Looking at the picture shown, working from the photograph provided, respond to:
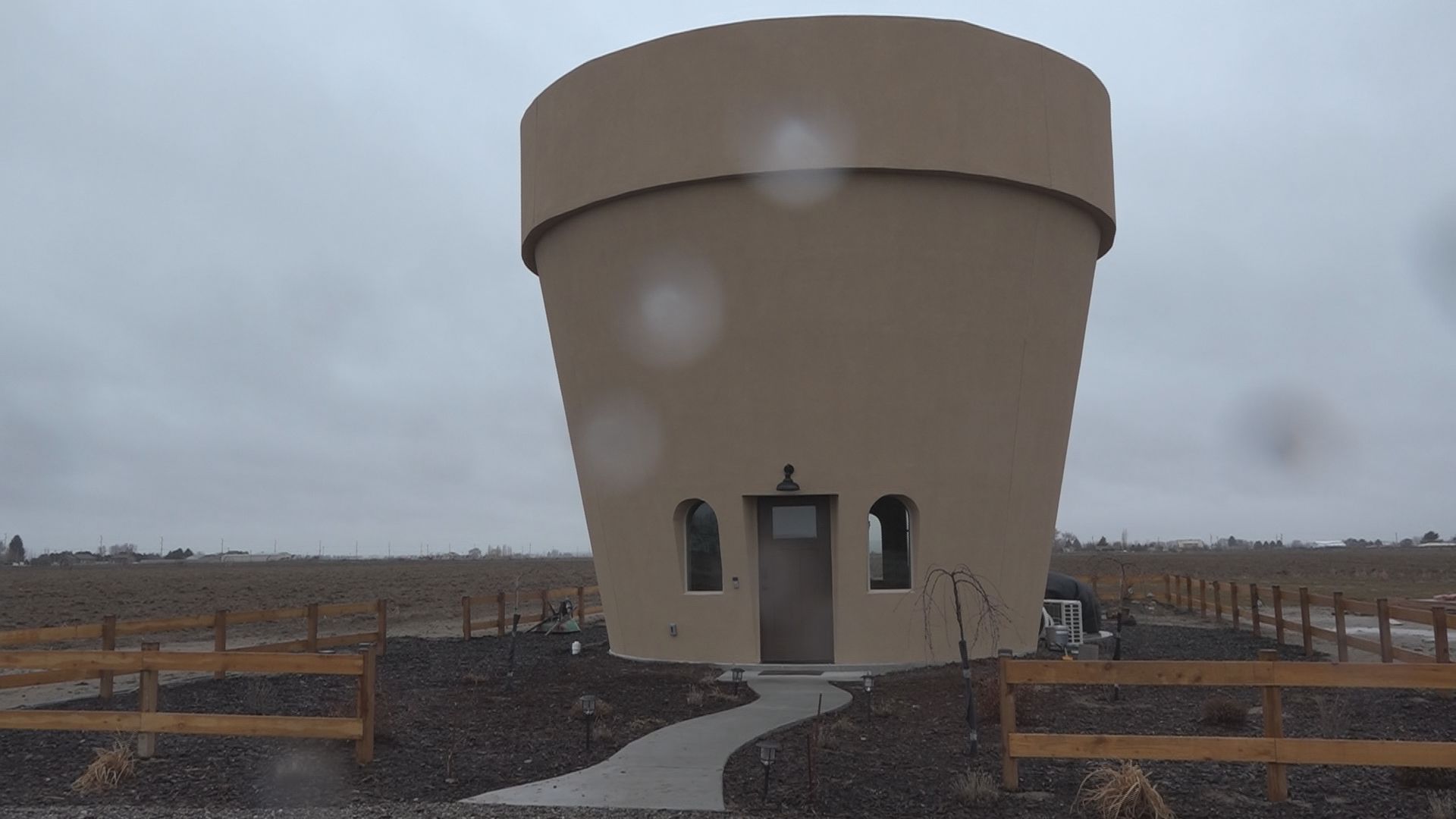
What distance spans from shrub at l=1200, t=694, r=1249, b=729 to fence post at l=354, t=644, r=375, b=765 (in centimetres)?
721

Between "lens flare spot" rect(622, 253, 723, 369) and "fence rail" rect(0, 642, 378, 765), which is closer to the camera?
"fence rail" rect(0, 642, 378, 765)

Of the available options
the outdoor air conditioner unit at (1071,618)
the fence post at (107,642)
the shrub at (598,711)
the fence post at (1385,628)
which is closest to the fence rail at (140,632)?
the fence post at (107,642)

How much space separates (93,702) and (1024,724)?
33.2ft

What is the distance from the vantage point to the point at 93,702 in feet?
38.9

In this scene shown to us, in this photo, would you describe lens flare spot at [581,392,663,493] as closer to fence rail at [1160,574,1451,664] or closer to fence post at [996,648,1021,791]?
fence post at [996,648,1021,791]

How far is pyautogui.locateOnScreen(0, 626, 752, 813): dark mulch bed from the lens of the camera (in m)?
7.36

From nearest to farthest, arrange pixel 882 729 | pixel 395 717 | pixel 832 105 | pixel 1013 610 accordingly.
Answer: pixel 882 729
pixel 395 717
pixel 832 105
pixel 1013 610

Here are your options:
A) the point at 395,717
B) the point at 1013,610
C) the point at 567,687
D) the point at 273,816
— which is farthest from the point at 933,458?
the point at 273,816

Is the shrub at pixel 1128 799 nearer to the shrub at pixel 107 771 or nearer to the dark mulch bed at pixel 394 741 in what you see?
the dark mulch bed at pixel 394 741

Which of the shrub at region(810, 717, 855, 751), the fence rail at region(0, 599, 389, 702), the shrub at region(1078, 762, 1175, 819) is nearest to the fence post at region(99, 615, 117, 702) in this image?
the fence rail at region(0, 599, 389, 702)

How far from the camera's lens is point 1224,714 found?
939 centimetres

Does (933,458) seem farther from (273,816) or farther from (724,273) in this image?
(273,816)

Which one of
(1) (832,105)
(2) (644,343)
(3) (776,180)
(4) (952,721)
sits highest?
(1) (832,105)

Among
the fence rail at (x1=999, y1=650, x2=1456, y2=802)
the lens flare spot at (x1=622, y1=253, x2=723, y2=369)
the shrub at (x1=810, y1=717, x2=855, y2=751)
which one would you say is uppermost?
the lens flare spot at (x1=622, y1=253, x2=723, y2=369)
